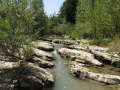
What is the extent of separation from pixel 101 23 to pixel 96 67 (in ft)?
56.4

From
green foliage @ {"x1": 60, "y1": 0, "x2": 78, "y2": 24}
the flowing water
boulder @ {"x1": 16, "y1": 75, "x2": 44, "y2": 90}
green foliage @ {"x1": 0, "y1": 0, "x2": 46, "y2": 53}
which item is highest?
green foliage @ {"x1": 60, "y1": 0, "x2": 78, "y2": 24}

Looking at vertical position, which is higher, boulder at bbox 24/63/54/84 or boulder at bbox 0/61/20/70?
boulder at bbox 0/61/20/70

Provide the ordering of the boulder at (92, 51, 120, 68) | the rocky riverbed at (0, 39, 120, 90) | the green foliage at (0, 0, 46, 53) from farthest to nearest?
the boulder at (92, 51, 120, 68), the green foliage at (0, 0, 46, 53), the rocky riverbed at (0, 39, 120, 90)

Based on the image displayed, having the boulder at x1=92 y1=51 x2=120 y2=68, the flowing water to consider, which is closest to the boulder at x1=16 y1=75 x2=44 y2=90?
the flowing water

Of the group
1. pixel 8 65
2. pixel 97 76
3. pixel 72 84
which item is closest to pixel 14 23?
pixel 8 65

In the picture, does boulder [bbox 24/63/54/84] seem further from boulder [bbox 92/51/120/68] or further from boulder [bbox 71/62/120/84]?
boulder [bbox 92/51/120/68]

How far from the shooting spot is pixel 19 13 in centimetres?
1625

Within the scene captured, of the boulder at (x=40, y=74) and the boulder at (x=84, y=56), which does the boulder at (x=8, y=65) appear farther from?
the boulder at (x=84, y=56)

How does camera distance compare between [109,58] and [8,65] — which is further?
[109,58]

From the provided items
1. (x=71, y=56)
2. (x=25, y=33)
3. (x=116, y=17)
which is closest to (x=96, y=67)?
(x=71, y=56)

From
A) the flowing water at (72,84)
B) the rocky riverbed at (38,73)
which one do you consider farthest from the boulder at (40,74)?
the flowing water at (72,84)

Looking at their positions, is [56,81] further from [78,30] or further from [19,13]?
[78,30]

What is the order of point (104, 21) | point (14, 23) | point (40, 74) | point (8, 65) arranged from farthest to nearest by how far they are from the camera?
point (104, 21) < point (14, 23) < point (8, 65) < point (40, 74)

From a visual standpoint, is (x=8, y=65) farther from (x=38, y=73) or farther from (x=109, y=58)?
(x=109, y=58)
